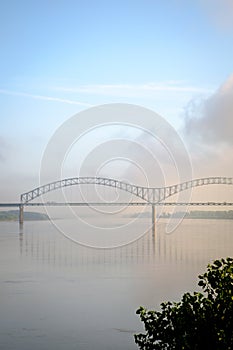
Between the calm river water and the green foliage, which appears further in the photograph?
the calm river water

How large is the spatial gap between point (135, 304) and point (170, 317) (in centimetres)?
770

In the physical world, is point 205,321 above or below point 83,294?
above

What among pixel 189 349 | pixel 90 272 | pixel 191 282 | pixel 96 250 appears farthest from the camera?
pixel 96 250

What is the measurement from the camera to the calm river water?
10609mm

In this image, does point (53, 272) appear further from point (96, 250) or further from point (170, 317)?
point (170, 317)

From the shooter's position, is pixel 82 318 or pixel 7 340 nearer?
pixel 7 340

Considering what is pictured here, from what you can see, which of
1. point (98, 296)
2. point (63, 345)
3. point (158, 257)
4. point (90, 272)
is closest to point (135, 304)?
point (98, 296)

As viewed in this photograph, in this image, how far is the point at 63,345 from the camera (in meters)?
10.0

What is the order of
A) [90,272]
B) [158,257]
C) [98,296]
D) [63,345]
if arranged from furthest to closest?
[158,257] → [90,272] → [98,296] → [63,345]

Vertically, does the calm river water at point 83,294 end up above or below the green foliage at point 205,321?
below

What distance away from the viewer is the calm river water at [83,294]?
10609 mm

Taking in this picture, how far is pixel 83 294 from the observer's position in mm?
15539

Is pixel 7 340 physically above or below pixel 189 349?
below

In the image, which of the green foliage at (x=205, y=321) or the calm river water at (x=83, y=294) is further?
the calm river water at (x=83, y=294)
